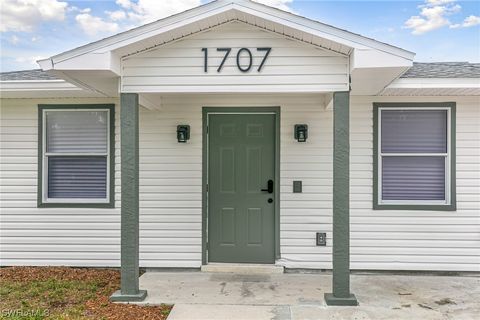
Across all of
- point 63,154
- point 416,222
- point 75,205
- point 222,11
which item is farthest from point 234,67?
point 416,222

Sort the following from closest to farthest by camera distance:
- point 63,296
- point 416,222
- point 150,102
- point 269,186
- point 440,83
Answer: point 63,296 < point 440,83 < point 150,102 < point 416,222 < point 269,186

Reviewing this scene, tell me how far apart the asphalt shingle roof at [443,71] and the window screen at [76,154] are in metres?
4.29

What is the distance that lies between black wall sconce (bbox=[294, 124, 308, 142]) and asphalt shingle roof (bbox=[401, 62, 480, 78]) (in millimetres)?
1392

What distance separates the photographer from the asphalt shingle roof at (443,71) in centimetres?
477

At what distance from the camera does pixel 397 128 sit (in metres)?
5.34

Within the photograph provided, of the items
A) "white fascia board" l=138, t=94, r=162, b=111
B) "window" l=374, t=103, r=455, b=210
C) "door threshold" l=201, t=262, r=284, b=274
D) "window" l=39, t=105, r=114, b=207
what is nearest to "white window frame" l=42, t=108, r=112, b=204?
"window" l=39, t=105, r=114, b=207

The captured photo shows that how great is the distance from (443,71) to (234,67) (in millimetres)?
3061

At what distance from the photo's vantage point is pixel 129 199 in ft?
13.5

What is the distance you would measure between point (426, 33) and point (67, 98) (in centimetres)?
1621

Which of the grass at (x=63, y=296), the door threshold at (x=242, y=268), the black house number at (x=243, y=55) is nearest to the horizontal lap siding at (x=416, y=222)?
the door threshold at (x=242, y=268)

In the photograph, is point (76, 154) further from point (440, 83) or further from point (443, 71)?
point (443, 71)

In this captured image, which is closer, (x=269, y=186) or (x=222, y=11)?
(x=222, y=11)

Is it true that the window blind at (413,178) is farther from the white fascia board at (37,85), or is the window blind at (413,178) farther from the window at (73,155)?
the white fascia board at (37,85)

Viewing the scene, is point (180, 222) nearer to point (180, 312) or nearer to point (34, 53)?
point (180, 312)
